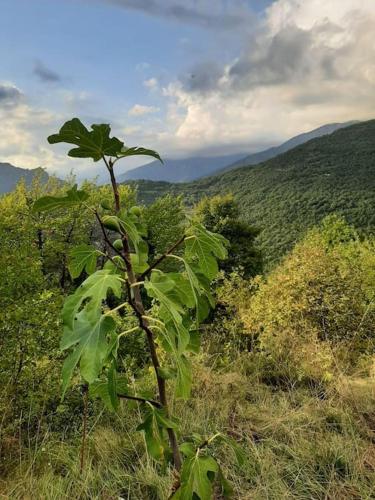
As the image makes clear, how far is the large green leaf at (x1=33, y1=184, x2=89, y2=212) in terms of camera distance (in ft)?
3.87

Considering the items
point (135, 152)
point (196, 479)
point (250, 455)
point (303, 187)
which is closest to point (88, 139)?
point (135, 152)

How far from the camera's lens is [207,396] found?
4590 millimetres

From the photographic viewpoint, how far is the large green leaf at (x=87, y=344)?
1.00 m

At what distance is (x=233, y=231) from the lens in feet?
93.6

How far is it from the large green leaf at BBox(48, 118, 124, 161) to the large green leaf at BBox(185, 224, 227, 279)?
0.36m

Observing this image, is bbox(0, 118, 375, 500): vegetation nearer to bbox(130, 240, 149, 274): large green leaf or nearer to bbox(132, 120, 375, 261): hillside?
bbox(130, 240, 149, 274): large green leaf

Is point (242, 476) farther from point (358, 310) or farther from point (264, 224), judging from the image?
point (264, 224)

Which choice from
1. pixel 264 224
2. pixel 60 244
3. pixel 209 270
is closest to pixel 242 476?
pixel 209 270

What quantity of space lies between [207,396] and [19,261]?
2.86 meters

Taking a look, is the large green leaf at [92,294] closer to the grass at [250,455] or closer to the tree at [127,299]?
the tree at [127,299]

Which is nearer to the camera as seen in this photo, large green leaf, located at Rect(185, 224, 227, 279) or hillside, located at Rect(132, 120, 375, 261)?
large green leaf, located at Rect(185, 224, 227, 279)

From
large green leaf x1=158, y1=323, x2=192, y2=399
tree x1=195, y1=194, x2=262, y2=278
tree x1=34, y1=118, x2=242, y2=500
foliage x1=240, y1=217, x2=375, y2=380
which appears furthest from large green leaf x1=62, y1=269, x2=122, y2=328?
tree x1=195, y1=194, x2=262, y2=278

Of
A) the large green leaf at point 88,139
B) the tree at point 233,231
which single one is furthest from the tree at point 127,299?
the tree at point 233,231

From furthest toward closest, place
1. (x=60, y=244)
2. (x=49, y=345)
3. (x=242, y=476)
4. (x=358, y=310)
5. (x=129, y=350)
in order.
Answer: (x=60, y=244) < (x=358, y=310) < (x=129, y=350) < (x=49, y=345) < (x=242, y=476)
